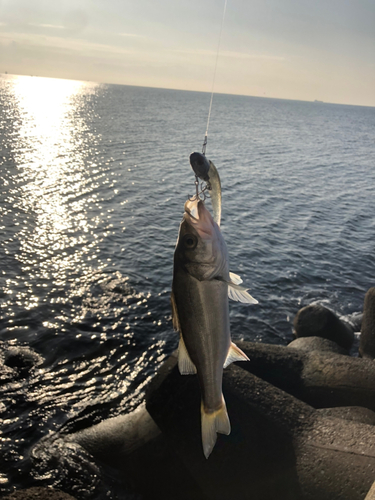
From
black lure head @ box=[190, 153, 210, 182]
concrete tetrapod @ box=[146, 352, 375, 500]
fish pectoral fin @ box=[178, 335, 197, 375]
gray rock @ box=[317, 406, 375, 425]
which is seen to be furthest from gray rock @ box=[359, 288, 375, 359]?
black lure head @ box=[190, 153, 210, 182]

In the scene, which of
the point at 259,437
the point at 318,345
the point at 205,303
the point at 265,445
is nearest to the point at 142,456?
the point at 259,437

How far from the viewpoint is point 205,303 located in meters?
4.53

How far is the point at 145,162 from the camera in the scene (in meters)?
51.3

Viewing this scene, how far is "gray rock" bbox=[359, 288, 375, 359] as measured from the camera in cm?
1505

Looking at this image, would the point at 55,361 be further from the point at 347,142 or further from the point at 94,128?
the point at 347,142

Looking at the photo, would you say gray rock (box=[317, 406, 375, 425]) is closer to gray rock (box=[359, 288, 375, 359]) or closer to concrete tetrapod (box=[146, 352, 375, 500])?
concrete tetrapod (box=[146, 352, 375, 500])

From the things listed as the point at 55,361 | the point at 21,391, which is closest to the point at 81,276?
the point at 55,361

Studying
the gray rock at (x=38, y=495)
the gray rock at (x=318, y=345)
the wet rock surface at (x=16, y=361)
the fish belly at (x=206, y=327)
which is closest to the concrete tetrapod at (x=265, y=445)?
the gray rock at (x=38, y=495)

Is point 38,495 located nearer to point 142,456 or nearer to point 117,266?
point 142,456

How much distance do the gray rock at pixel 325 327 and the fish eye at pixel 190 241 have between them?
14.0 meters

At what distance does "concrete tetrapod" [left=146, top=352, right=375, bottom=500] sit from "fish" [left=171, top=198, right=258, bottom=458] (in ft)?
13.8

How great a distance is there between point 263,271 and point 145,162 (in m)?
31.1

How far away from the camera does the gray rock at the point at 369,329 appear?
1505 centimetres

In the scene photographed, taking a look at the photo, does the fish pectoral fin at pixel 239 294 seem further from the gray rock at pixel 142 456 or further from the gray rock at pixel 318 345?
the gray rock at pixel 318 345
